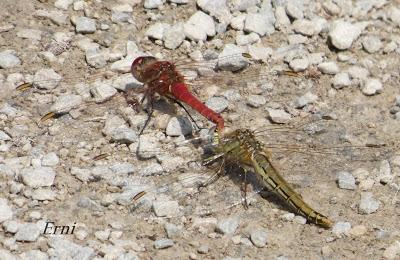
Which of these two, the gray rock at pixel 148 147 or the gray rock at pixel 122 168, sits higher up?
the gray rock at pixel 148 147

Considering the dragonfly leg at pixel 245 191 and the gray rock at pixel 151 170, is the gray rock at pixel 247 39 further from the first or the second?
the gray rock at pixel 151 170


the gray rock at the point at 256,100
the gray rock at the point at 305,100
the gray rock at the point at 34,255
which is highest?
the gray rock at the point at 305,100

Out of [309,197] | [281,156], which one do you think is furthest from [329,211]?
[281,156]

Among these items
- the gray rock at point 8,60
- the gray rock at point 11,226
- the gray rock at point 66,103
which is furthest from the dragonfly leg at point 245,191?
the gray rock at point 8,60

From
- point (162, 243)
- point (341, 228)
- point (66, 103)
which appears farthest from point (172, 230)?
point (66, 103)

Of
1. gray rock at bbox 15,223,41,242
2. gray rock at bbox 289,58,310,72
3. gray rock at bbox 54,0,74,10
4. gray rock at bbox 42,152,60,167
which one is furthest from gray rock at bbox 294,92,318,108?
gray rock at bbox 15,223,41,242
